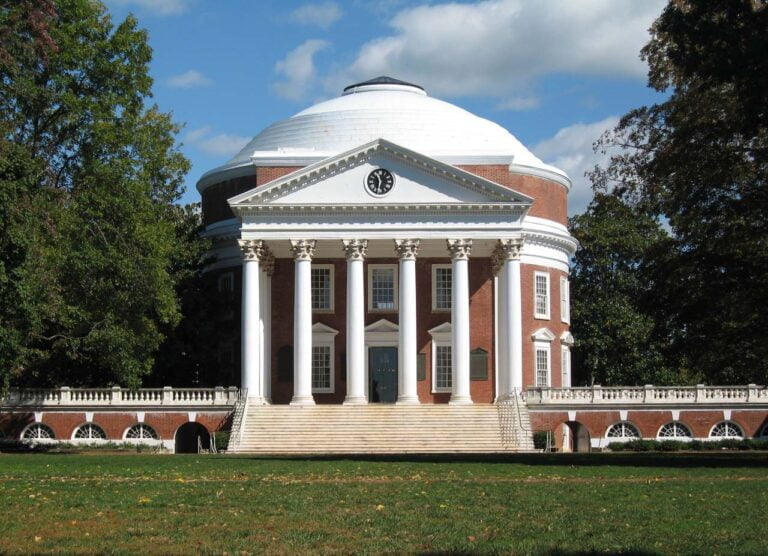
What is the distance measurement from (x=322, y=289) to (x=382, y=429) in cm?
1223

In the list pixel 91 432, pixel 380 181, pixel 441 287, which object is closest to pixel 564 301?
pixel 441 287

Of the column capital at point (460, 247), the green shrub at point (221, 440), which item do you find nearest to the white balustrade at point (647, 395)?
the column capital at point (460, 247)

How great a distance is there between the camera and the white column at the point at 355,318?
186ft

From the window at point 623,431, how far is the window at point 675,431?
3.82 feet

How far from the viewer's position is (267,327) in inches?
2384

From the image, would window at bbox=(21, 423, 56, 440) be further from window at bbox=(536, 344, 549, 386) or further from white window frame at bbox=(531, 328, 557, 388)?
window at bbox=(536, 344, 549, 386)

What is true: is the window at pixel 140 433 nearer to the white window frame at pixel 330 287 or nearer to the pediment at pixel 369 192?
the pediment at pixel 369 192

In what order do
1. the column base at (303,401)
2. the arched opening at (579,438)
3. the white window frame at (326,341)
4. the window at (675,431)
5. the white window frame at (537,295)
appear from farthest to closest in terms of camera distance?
the white window frame at (537,295) → the white window frame at (326,341) → the arched opening at (579,438) → the column base at (303,401) → the window at (675,431)

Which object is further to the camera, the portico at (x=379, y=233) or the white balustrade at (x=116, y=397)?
the portico at (x=379, y=233)

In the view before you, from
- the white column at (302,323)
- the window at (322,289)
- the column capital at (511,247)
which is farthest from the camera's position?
the window at (322,289)

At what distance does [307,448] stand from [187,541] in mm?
35192

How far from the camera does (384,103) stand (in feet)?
225

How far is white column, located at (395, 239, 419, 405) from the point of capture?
185 feet

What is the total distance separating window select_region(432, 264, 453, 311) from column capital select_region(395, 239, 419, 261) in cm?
567
